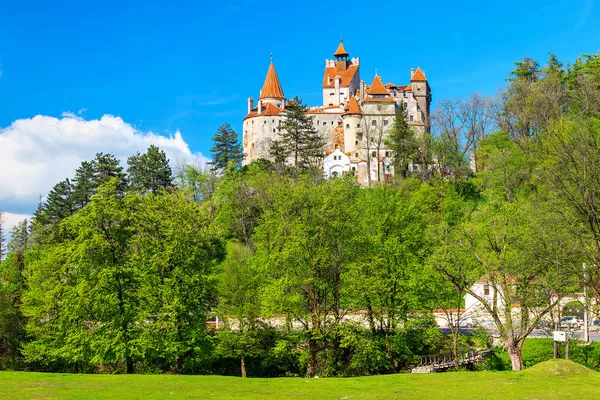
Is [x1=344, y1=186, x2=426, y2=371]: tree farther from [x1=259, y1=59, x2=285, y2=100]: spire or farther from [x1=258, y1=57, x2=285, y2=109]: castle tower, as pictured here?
[x1=259, y1=59, x2=285, y2=100]: spire

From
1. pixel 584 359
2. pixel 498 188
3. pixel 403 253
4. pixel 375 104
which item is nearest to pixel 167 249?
pixel 403 253

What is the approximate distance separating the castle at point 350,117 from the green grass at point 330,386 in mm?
66266

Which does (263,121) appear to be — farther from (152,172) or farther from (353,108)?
(152,172)

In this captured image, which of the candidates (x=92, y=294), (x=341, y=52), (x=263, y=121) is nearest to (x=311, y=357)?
(x=92, y=294)

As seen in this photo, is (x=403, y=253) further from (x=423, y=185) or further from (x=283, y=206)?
(x=423, y=185)

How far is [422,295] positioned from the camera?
3728cm

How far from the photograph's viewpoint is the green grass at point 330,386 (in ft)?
67.2

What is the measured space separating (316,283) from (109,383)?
1346 centimetres

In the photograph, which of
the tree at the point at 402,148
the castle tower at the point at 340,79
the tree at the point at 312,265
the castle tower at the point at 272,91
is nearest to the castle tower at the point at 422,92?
the castle tower at the point at 340,79

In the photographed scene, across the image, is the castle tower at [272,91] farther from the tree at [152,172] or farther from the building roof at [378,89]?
the tree at [152,172]

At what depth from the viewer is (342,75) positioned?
13438 cm

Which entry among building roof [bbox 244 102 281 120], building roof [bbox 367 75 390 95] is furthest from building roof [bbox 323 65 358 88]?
building roof [bbox 367 75 390 95]

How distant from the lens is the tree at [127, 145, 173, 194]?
80562mm

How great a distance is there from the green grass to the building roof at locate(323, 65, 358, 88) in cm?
11048
